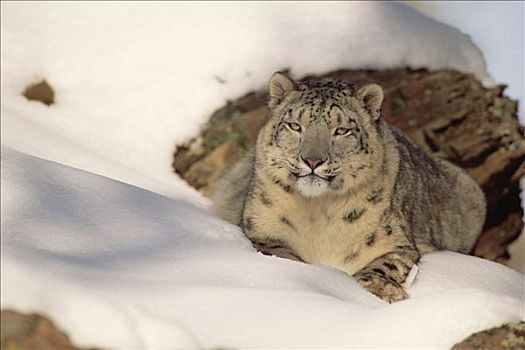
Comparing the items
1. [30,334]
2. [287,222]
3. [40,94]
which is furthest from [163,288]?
[40,94]

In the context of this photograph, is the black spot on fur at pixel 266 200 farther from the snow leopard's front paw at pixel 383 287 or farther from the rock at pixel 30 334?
the rock at pixel 30 334

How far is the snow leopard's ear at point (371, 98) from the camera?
603 cm

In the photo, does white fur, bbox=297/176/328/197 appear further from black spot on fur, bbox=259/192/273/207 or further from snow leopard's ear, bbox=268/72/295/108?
snow leopard's ear, bbox=268/72/295/108

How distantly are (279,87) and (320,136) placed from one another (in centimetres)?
57

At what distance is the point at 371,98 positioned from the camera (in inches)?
239

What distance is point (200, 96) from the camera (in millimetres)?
9109

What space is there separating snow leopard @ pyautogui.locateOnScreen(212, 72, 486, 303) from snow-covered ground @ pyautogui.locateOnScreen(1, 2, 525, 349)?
0.92ft

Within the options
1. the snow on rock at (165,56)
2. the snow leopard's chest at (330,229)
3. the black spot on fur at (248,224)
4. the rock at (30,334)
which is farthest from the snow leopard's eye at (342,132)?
the snow on rock at (165,56)

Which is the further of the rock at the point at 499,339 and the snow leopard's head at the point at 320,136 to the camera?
the snow leopard's head at the point at 320,136

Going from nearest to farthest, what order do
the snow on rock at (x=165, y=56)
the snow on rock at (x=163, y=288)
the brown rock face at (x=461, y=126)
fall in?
1. the snow on rock at (x=163, y=288)
2. the snow on rock at (x=165, y=56)
3. the brown rock face at (x=461, y=126)

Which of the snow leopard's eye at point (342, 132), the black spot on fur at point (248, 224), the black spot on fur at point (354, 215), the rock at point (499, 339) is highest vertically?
the rock at point (499, 339)

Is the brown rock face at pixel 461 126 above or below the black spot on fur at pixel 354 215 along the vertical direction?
below

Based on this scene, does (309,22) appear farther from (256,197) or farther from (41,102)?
(256,197)

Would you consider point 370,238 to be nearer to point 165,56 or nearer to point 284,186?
point 284,186
